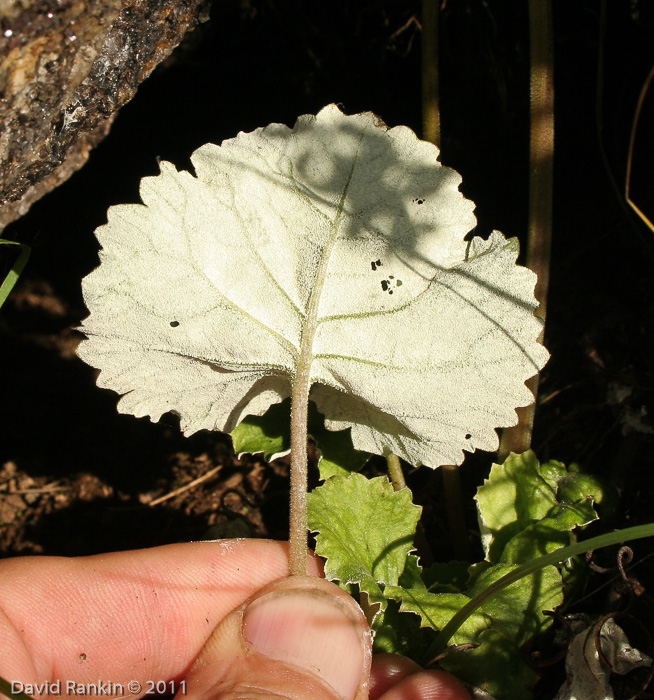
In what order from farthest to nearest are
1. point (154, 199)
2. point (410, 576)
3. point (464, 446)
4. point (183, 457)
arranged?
point (183, 457), point (410, 576), point (464, 446), point (154, 199)

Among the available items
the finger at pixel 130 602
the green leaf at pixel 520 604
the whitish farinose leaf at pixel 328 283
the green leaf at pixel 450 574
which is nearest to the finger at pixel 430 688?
the green leaf at pixel 520 604

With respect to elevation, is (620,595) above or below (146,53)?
below

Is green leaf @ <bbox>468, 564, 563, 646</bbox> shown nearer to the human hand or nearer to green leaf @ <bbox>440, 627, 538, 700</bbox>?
green leaf @ <bbox>440, 627, 538, 700</bbox>

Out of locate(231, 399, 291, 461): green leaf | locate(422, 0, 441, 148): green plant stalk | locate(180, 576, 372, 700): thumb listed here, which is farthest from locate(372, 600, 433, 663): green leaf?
locate(422, 0, 441, 148): green plant stalk

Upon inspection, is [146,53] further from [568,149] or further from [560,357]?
[560,357]

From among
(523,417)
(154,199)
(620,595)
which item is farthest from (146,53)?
(620,595)

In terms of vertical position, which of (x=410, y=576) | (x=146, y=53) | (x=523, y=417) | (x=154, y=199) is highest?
(x=146, y=53)

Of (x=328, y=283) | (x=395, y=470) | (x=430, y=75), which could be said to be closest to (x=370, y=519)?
(x=395, y=470)
